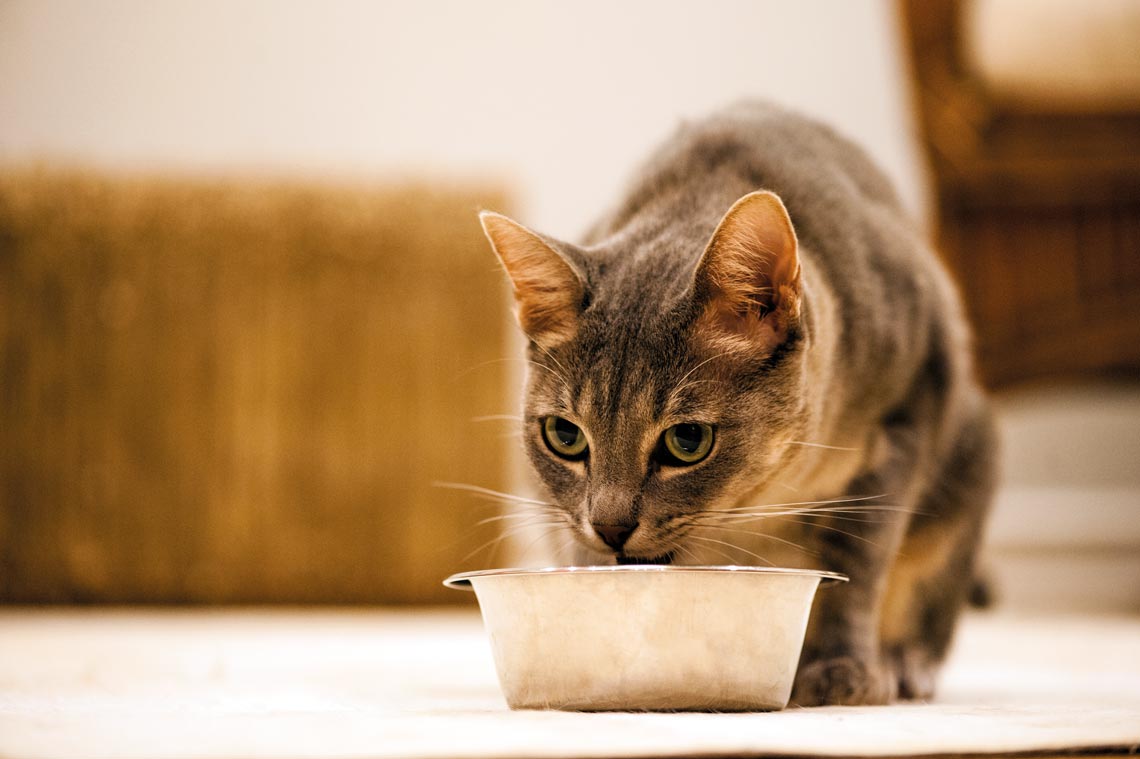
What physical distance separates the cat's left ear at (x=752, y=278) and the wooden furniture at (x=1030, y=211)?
1.10 m

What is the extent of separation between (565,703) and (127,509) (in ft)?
5.76

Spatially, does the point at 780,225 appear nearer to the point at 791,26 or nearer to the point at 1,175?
the point at 1,175

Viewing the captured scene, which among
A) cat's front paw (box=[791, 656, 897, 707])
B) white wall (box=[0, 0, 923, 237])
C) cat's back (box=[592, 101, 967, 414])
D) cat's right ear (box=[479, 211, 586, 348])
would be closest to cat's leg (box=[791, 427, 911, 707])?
cat's front paw (box=[791, 656, 897, 707])

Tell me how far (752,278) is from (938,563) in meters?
0.55

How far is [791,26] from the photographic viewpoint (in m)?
3.10

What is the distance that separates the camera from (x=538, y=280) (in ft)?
3.77

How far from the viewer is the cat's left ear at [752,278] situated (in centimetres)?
103

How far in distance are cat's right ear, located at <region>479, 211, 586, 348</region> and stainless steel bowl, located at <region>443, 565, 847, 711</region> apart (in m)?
0.31

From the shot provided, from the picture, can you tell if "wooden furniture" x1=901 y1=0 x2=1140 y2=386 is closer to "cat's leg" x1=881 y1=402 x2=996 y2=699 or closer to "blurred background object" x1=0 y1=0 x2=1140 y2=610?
"blurred background object" x1=0 y1=0 x2=1140 y2=610

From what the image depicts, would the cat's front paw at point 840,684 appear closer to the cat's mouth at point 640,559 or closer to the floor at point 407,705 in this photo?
the floor at point 407,705

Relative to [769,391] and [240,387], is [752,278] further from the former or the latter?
[240,387]

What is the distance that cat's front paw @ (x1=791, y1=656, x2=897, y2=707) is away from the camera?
1.09 metres

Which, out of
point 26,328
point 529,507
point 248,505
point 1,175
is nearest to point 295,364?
point 248,505

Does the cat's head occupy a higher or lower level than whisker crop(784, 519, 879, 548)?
higher
